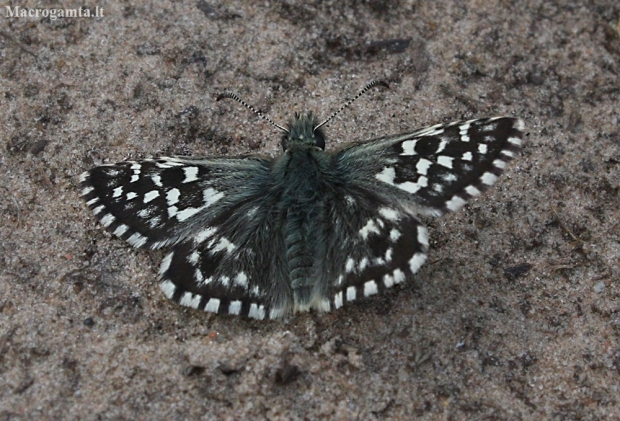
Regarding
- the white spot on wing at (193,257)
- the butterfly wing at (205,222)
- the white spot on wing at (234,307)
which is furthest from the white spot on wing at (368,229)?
the white spot on wing at (193,257)

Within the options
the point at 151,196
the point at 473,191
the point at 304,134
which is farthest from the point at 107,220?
the point at 473,191

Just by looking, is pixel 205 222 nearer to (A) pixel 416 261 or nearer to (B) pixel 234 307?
(B) pixel 234 307

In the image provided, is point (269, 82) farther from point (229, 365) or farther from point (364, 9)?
point (229, 365)

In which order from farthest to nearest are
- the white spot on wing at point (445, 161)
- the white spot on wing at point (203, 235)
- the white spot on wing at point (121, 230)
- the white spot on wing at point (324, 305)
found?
the white spot on wing at point (121, 230) < the white spot on wing at point (203, 235) < the white spot on wing at point (445, 161) < the white spot on wing at point (324, 305)

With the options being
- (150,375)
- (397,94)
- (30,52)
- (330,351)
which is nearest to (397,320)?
(330,351)

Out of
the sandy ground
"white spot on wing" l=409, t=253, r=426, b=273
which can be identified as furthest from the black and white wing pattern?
the sandy ground

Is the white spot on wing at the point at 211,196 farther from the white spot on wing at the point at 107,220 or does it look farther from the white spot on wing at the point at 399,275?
the white spot on wing at the point at 399,275

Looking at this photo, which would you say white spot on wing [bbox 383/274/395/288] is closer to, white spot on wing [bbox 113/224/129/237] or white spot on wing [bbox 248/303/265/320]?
white spot on wing [bbox 248/303/265/320]
